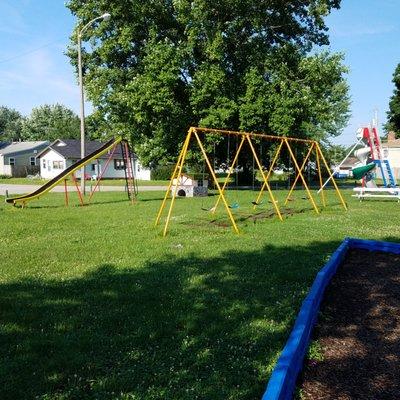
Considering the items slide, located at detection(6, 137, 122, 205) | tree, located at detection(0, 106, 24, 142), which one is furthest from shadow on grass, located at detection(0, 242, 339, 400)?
tree, located at detection(0, 106, 24, 142)

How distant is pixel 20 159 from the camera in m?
63.4

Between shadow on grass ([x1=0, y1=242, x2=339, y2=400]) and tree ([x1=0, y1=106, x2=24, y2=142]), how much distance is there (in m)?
94.1

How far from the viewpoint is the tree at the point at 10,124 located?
95.2 metres

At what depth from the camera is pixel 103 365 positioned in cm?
392

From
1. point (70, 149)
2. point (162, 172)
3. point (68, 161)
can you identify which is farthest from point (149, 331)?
point (70, 149)

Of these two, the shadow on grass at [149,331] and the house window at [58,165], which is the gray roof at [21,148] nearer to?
the house window at [58,165]

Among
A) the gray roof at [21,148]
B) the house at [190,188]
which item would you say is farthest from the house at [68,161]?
the house at [190,188]

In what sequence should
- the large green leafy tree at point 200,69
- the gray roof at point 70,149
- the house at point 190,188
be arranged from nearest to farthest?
the house at point 190,188 < the large green leafy tree at point 200,69 < the gray roof at point 70,149

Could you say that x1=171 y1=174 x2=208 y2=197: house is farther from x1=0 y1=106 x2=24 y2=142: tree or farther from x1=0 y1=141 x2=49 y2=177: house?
x1=0 y1=106 x2=24 y2=142: tree

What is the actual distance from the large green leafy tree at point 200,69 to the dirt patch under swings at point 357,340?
19406 millimetres

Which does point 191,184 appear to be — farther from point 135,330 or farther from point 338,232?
point 135,330

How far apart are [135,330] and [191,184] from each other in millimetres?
19349

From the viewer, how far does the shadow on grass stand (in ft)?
11.8

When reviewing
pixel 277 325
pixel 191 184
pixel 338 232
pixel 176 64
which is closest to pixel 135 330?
pixel 277 325
